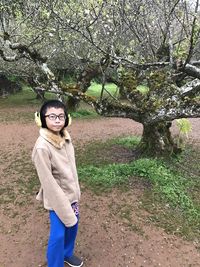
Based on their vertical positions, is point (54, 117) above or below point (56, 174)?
above

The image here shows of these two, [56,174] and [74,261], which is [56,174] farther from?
[74,261]

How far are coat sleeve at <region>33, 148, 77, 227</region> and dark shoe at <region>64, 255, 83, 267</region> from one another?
0.99 meters

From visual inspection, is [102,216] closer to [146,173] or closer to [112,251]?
[112,251]

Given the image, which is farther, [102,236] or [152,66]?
[152,66]

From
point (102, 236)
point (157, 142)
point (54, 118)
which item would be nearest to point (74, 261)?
point (102, 236)

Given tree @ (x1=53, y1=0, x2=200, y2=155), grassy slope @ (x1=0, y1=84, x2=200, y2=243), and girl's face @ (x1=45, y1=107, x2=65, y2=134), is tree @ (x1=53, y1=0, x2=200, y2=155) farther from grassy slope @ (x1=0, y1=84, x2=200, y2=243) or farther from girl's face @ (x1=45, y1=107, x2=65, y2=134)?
girl's face @ (x1=45, y1=107, x2=65, y2=134)

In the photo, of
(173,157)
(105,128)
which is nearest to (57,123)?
(173,157)

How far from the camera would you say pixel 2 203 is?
6.80 metres

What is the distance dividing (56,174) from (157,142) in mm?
4909

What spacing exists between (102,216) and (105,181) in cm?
129

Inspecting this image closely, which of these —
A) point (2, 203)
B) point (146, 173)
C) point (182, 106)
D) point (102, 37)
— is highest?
point (102, 37)

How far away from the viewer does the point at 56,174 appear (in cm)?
413

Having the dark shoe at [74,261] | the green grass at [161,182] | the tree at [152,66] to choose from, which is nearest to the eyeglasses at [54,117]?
the dark shoe at [74,261]

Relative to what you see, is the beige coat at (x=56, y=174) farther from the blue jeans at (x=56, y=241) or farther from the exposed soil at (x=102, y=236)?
the exposed soil at (x=102, y=236)
